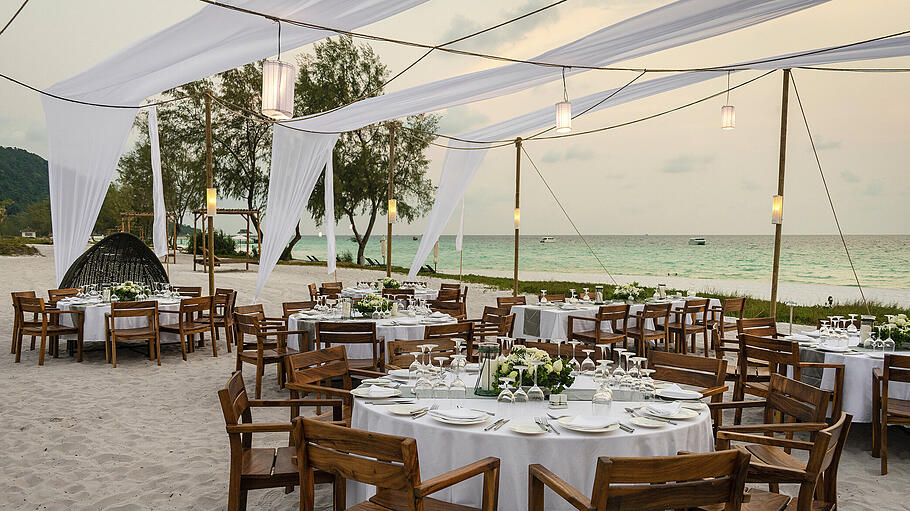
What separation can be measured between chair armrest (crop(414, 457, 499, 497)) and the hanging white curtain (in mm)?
4228

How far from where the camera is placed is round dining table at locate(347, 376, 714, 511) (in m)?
2.57

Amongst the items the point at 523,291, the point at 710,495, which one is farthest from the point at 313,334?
the point at 523,291

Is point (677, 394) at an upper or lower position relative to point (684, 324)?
upper

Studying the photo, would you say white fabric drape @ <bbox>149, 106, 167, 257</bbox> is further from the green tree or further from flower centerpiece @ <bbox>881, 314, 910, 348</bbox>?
the green tree

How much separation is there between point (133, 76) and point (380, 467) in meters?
5.48

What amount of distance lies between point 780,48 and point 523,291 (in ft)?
30.9

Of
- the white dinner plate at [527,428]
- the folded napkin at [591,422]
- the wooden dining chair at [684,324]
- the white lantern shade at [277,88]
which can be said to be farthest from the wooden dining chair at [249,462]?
the wooden dining chair at [684,324]

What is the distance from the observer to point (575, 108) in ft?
28.1

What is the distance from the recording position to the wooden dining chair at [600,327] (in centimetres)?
748

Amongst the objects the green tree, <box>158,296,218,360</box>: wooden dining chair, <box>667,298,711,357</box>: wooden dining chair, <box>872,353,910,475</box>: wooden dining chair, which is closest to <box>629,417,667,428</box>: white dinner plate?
<box>872,353,910,475</box>: wooden dining chair

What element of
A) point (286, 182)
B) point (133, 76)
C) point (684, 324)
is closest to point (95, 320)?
point (286, 182)

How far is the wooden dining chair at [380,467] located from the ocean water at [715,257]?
3315 centimetres

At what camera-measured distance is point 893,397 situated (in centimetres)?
488

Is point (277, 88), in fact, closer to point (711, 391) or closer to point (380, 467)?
point (380, 467)
